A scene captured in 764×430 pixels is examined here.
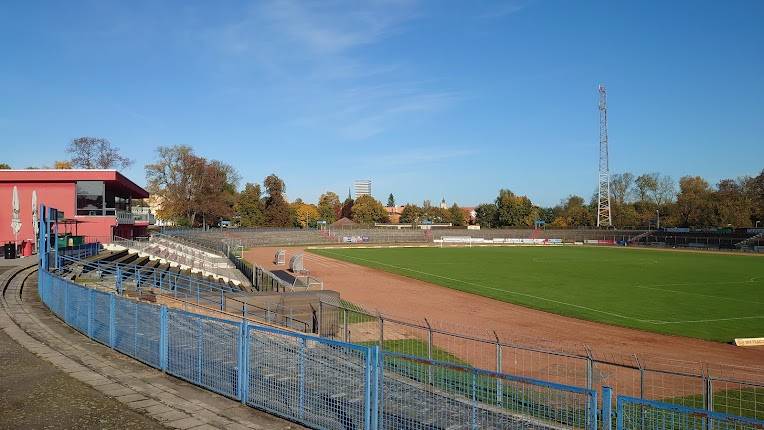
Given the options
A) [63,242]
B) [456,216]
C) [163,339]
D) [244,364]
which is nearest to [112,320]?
[163,339]

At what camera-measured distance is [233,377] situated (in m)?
10.1

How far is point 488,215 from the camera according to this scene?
15800 centimetres

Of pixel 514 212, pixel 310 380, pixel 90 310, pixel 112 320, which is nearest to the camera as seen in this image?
pixel 310 380

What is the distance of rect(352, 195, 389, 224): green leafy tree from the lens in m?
160

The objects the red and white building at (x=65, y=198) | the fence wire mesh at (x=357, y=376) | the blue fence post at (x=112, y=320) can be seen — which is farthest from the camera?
the red and white building at (x=65, y=198)

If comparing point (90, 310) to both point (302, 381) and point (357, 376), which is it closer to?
point (302, 381)

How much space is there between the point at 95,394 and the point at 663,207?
142m

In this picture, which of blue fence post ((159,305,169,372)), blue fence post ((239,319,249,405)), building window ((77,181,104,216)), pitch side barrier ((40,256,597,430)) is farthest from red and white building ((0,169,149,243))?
blue fence post ((239,319,249,405))

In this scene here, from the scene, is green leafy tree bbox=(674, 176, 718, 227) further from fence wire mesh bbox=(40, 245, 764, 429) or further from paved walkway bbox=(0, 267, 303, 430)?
paved walkway bbox=(0, 267, 303, 430)

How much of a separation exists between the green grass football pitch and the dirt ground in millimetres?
1554

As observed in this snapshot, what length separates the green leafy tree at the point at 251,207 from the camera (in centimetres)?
11719

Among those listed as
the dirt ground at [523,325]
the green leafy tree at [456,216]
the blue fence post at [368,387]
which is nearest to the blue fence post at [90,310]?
the blue fence post at [368,387]

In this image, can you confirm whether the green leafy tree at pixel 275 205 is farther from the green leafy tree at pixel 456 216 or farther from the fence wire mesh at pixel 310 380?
the fence wire mesh at pixel 310 380

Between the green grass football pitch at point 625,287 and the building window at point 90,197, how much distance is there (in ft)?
80.3
